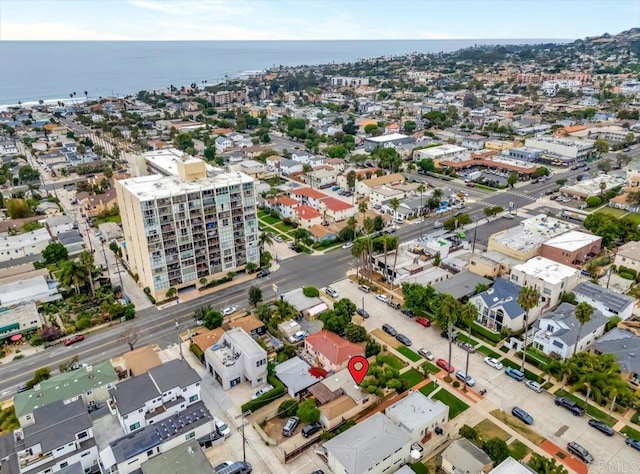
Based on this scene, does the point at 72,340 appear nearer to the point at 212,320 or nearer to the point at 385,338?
the point at 212,320

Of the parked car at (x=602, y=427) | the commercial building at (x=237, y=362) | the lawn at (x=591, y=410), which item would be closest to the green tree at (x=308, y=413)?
the commercial building at (x=237, y=362)

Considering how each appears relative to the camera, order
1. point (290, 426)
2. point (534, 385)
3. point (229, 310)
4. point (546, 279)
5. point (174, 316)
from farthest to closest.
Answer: point (229, 310)
point (174, 316)
point (546, 279)
point (534, 385)
point (290, 426)

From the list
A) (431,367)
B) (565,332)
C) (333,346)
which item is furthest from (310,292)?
(565,332)

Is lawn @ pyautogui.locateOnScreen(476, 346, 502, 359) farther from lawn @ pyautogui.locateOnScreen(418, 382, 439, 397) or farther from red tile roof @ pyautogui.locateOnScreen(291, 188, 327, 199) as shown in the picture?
red tile roof @ pyautogui.locateOnScreen(291, 188, 327, 199)

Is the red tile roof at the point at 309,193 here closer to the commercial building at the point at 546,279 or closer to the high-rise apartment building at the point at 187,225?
the high-rise apartment building at the point at 187,225

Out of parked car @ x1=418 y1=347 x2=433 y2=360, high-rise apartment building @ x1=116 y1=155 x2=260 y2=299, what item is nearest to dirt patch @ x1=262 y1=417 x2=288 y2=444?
parked car @ x1=418 y1=347 x2=433 y2=360

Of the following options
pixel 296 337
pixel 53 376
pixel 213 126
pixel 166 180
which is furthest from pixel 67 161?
pixel 296 337
